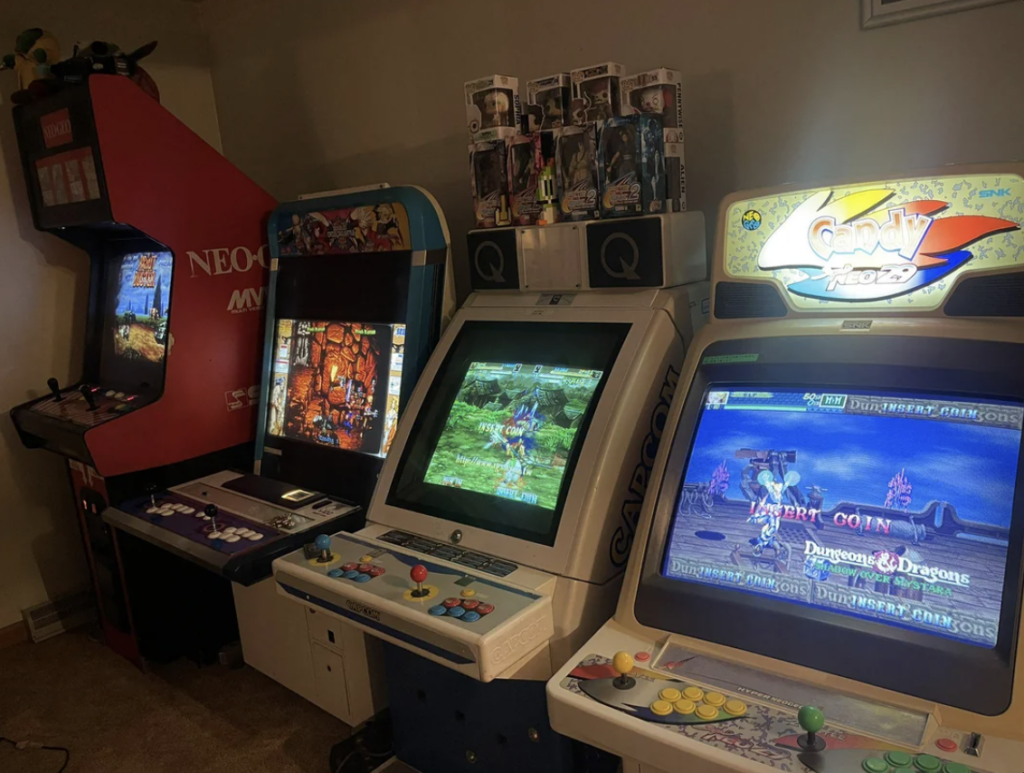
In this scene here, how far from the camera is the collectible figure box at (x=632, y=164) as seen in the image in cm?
183

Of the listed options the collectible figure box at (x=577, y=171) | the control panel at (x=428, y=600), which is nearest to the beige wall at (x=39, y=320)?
the control panel at (x=428, y=600)

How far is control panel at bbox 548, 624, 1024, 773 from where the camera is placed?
1.07 meters

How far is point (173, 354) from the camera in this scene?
8.86 feet

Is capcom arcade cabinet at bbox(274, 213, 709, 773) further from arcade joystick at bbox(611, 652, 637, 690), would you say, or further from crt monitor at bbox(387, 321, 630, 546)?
arcade joystick at bbox(611, 652, 637, 690)

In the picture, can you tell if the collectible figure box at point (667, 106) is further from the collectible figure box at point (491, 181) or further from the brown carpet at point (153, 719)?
the brown carpet at point (153, 719)

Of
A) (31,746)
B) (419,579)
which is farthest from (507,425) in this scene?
(31,746)

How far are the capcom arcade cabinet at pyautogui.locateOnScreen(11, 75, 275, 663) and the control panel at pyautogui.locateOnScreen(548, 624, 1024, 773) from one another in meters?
1.90

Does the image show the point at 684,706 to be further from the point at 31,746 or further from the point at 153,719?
the point at 31,746

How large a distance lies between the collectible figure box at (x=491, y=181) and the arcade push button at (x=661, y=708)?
1.33 metres

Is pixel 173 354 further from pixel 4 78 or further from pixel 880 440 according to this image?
pixel 880 440

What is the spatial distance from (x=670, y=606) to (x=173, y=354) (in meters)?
2.02

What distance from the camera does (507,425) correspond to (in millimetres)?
1906

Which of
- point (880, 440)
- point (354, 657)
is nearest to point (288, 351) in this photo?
point (354, 657)

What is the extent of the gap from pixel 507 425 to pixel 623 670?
0.75 metres
